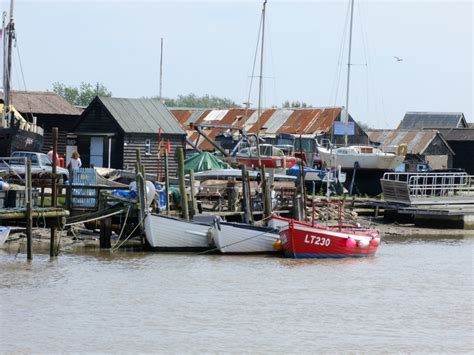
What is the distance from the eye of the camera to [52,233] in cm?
3130

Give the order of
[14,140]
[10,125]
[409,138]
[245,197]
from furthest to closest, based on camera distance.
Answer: [409,138], [10,125], [14,140], [245,197]

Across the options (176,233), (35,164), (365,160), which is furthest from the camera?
(365,160)

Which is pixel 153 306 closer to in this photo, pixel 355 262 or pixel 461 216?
→ pixel 355 262

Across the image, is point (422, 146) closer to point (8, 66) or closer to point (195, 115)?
point (195, 115)

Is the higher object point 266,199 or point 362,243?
point 266,199

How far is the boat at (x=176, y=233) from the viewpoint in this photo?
33.7 metres

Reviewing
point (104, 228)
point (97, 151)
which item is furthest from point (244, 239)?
point (97, 151)

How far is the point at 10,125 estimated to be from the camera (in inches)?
1854

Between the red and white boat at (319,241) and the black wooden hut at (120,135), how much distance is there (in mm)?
21541

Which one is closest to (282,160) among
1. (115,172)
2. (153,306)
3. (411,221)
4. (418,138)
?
(411,221)

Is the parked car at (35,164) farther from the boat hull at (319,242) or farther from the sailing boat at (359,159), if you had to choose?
the sailing boat at (359,159)

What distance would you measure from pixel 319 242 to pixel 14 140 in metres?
17.7

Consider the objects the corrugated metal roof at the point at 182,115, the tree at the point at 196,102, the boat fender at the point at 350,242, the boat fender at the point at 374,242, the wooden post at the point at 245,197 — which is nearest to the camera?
the boat fender at the point at 350,242

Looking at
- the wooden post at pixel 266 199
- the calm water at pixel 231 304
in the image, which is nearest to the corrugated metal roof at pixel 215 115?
the wooden post at pixel 266 199
